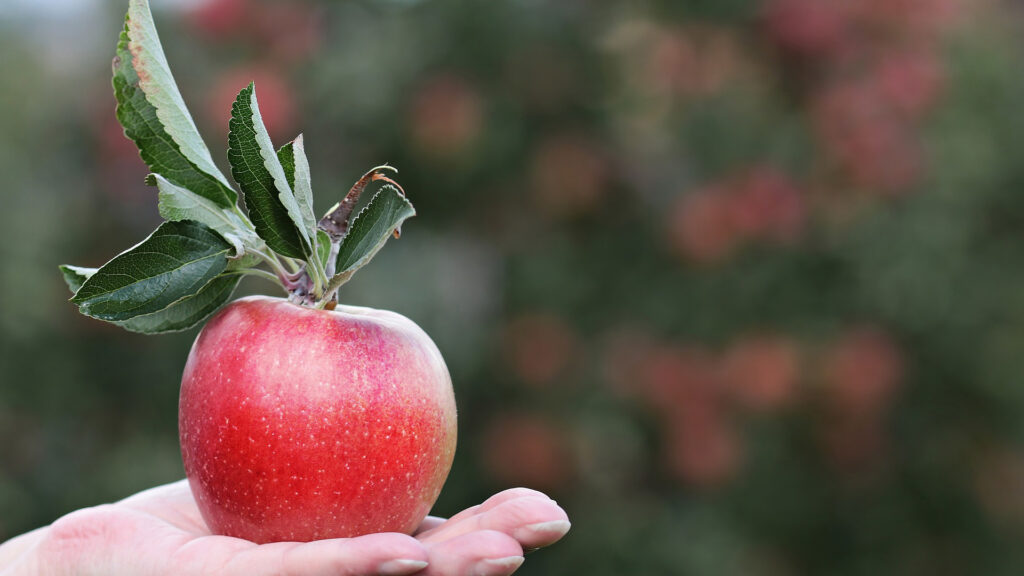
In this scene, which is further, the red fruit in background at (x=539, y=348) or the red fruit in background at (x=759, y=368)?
the red fruit in background at (x=759, y=368)

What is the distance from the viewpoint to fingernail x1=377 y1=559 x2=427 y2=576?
2.80ft

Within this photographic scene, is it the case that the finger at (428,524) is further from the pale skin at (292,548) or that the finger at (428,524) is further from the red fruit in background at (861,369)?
the red fruit in background at (861,369)

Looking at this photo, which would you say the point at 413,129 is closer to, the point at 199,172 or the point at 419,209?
the point at 419,209

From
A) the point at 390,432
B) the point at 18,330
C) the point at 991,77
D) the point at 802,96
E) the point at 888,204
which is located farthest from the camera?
the point at 991,77

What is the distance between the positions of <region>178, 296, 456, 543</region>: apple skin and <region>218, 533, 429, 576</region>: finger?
102 mm

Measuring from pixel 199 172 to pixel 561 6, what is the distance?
2.05 metres

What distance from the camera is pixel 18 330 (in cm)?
268

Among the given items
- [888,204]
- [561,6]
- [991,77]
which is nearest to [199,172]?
[561,6]

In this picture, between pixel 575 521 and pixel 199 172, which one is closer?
pixel 199 172

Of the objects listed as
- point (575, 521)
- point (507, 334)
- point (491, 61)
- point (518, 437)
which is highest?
point (491, 61)

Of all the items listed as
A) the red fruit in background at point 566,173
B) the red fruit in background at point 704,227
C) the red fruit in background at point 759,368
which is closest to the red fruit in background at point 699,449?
the red fruit in background at point 759,368

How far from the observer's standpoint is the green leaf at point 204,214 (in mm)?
956

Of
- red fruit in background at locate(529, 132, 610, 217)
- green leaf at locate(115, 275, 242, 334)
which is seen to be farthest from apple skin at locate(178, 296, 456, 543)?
red fruit in background at locate(529, 132, 610, 217)

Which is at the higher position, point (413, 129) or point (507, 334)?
point (413, 129)
